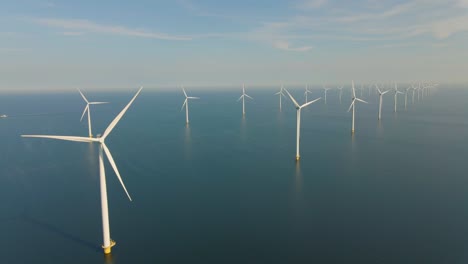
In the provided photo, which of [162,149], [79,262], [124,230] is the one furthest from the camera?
[162,149]

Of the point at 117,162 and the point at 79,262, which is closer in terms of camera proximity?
the point at 79,262

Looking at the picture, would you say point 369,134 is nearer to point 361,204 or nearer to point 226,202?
point 361,204

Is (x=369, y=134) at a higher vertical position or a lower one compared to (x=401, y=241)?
higher

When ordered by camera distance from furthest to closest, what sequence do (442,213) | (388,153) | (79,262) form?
(388,153), (442,213), (79,262)

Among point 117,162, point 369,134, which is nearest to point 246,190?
point 117,162

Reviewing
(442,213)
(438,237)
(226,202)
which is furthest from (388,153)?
(226,202)

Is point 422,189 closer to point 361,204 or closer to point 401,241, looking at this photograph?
point 361,204
